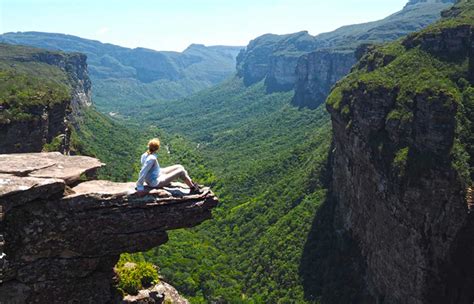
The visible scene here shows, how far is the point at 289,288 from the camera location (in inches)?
3693

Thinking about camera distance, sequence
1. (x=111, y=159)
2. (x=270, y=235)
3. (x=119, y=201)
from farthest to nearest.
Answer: (x=111, y=159), (x=270, y=235), (x=119, y=201)

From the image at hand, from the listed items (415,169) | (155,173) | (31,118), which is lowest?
(415,169)

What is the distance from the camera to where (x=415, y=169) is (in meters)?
61.9

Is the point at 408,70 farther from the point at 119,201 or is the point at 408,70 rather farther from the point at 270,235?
the point at 119,201

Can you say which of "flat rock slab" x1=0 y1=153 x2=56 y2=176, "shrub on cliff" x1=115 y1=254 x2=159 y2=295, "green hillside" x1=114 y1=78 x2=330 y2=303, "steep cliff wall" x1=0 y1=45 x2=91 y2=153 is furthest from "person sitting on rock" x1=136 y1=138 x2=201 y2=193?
"green hillside" x1=114 y1=78 x2=330 y2=303

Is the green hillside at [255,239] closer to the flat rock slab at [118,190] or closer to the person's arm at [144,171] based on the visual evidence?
the flat rock slab at [118,190]

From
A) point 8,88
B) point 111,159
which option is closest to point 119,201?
point 8,88

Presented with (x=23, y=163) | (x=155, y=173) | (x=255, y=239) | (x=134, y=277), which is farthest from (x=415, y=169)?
(x=255, y=239)

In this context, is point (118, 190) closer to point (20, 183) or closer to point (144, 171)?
point (144, 171)

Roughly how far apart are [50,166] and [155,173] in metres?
5.63

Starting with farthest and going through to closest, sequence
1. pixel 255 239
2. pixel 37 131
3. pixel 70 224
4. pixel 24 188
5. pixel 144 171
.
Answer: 1. pixel 255 239
2. pixel 37 131
3. pixel 144 171
4. pixel 70 224
5. pixel 24 188

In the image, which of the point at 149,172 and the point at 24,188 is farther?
the point at 149,172

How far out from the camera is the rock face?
824 inches

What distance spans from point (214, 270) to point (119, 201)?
86073mm
